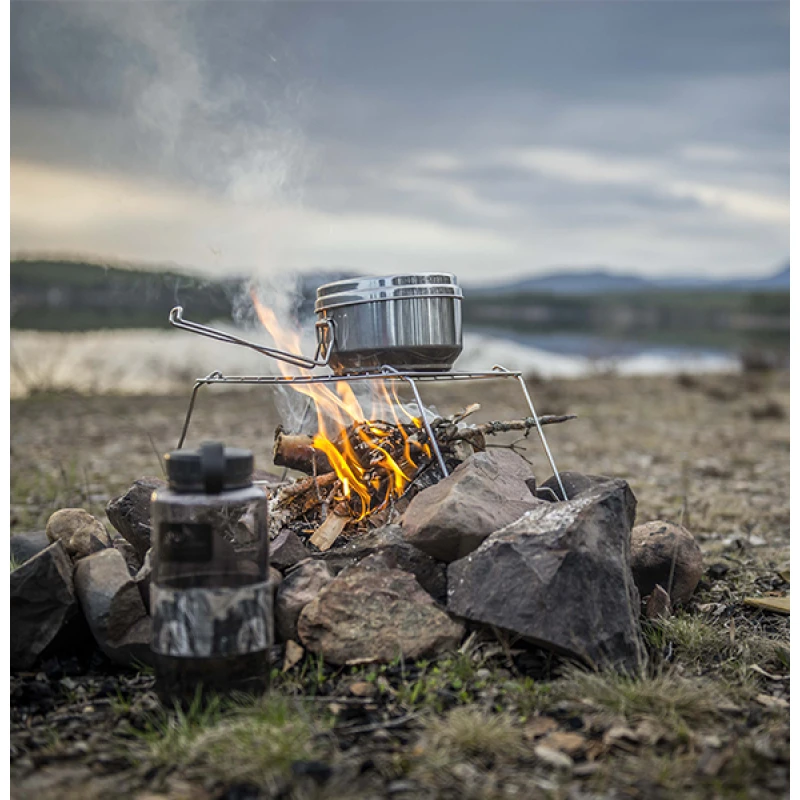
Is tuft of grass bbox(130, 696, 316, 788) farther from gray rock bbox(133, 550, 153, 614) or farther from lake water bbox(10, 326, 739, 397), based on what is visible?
lake water bbox(10, 326, 739, 397)

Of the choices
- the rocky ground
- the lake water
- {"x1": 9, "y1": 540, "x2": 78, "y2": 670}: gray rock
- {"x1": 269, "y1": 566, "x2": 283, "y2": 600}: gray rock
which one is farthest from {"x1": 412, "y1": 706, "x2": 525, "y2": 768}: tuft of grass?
the lake water

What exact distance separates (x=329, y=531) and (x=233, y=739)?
1.48 m

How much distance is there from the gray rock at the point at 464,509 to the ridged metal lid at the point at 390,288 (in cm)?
80

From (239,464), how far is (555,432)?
8.38 meters

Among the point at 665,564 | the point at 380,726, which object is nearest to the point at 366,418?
the point at 665,564

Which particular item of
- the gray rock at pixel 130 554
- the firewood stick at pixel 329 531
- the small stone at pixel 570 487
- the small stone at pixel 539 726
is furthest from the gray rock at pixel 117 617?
the small stone at pixel 570 487

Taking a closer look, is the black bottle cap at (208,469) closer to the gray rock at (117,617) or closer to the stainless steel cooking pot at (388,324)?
the gray rock at (117,617)

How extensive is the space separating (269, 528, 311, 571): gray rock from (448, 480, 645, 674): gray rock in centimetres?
76

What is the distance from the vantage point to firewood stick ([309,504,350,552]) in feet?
A: 13.0

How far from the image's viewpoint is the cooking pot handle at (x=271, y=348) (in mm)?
3797

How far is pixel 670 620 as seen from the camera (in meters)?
3.71

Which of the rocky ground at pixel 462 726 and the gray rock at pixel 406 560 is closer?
the rocky ground at pixel 462 726

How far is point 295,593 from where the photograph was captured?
11.4ft
